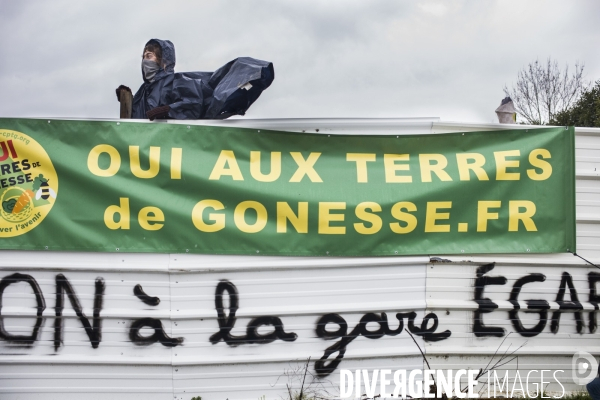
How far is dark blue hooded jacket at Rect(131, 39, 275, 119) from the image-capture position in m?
4.47

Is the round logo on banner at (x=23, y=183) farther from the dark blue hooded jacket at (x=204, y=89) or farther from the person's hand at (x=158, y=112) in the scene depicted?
the dark blue hooded jacket at (x=204, y=89)

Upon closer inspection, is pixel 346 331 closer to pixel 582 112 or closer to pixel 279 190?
pixel 279 190

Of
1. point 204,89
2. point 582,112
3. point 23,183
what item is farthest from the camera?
point 582,112

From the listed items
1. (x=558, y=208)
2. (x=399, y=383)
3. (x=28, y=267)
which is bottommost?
(x=399, y=383)

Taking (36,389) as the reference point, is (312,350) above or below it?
above

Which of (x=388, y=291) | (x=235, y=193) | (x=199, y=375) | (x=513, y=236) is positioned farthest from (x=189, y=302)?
(x=513, y=236)

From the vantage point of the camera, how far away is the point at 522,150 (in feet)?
14.0

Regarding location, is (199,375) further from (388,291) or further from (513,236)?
(513,236)

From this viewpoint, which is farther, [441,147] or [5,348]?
[441,147]

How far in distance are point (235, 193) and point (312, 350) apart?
134 centimetres

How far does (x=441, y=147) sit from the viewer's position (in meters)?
4.27

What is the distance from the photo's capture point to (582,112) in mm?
21969

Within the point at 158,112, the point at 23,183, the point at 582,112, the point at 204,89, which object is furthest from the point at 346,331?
the point at 582,112

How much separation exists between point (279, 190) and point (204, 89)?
4.31ft
